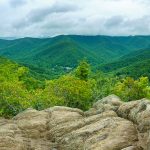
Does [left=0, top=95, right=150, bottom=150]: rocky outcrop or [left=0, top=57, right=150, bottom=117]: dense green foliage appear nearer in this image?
[left=0, top=95, right=150, bottom=150]: rocky outcrop

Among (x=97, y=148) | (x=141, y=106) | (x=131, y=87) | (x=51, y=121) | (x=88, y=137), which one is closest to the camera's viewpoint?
(x=97, y=148)

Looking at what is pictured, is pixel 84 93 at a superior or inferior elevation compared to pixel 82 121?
inferior

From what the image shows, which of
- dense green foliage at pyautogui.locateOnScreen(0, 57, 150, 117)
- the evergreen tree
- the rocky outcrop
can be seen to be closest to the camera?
the rocky outcrop

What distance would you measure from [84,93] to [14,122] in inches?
1924

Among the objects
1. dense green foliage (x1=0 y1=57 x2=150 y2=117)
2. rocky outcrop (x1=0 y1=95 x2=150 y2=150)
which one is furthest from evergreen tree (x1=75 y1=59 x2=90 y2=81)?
rocky outcrop (x1=0 y1=95 x2=150 y2=150)

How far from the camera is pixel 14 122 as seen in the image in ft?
120

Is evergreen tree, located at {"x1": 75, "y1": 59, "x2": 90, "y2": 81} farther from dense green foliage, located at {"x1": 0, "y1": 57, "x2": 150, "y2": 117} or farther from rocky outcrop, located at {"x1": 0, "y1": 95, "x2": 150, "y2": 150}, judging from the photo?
rocky outcrop, located at {"x1": 0, "y1": 95, "x2": 150, "y2": 150}

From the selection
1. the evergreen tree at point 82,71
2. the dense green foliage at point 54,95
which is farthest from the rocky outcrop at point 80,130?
the evergreen tree at point 82,71

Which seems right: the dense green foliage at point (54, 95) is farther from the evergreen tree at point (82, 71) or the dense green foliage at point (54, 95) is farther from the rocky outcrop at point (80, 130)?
the rocky outcrop at point (80, 130)

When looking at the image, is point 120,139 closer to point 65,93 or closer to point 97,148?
point 97,148

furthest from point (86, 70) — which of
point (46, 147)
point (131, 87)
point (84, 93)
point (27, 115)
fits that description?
point (46, 147)

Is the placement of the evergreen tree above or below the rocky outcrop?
below

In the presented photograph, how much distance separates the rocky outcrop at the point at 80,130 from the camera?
2656 cm

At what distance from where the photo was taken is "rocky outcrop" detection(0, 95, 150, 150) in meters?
26.6
